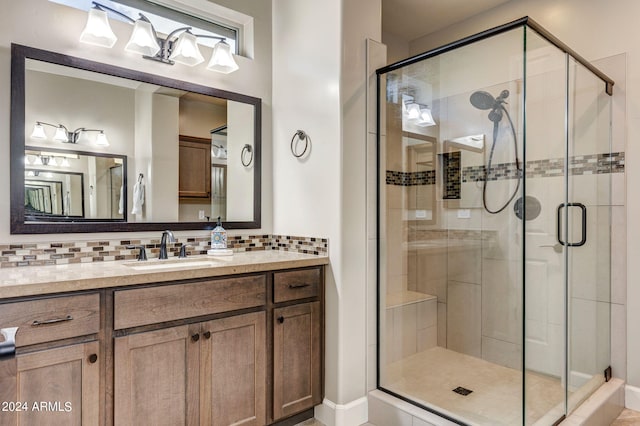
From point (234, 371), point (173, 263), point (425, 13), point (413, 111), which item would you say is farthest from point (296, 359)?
point (425, 13)

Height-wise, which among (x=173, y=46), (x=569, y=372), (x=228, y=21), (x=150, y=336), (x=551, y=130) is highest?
(x=228, y=21)

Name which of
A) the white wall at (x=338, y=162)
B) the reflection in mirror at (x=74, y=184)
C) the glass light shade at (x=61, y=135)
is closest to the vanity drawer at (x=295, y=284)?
the white wall at (x=338, y=162)

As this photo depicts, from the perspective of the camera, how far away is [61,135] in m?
2.00

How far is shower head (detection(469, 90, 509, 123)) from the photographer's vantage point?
7.68ft

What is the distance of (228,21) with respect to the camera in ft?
8.64

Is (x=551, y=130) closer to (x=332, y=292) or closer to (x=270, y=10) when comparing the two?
(x=332, y=292)

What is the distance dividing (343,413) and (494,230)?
4.65 feet

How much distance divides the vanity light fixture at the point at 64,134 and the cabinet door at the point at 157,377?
3.60ft

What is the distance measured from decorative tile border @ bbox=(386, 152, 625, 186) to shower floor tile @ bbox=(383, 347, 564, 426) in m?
1.09

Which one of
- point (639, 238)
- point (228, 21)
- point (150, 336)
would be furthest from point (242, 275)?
point (639, 238)

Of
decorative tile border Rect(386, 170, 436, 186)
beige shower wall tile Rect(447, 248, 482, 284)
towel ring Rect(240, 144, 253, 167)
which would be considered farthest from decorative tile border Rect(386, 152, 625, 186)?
Answer: towel ring Rect(240, 144, 253, 167)

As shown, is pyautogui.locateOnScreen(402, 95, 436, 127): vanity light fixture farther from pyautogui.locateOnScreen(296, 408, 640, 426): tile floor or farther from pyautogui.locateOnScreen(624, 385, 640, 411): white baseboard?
pyautogui.locateOnScreen(624, 385, 640, 411): white baseboard

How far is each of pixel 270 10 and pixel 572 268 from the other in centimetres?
256

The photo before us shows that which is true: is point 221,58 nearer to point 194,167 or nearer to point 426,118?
point 194,167
